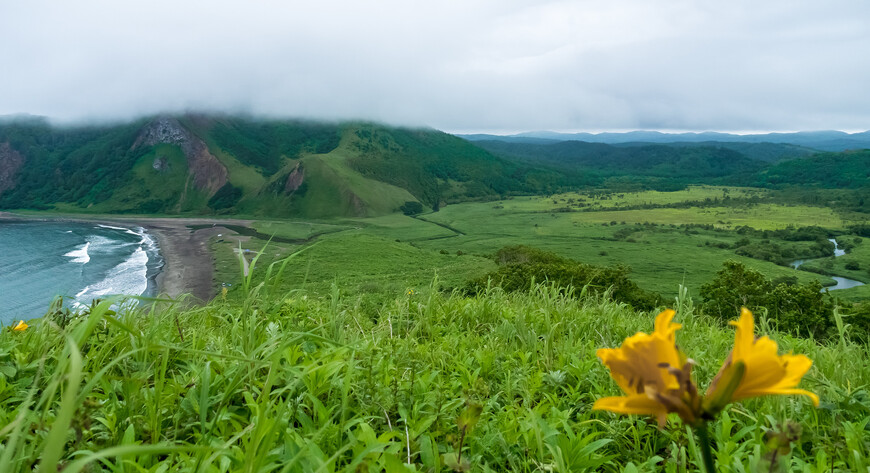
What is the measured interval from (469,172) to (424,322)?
187838mm

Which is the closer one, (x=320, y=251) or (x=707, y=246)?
(x=320, y=251)

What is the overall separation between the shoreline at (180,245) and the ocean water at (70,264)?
162 centimetres

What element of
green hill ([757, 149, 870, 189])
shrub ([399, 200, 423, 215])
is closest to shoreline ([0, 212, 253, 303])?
shrub ([399, 200, 423, 215])

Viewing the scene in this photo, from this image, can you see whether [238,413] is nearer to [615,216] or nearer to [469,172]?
[615,216]

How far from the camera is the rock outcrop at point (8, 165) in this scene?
5605 inches

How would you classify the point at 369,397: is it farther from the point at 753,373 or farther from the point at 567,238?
the point at 567,238

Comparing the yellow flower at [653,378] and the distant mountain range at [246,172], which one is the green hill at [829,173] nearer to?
the distant mountain range at [246,172]

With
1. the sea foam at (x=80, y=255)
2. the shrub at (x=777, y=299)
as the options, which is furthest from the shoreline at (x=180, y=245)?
the shrub at (x=777, y=299)

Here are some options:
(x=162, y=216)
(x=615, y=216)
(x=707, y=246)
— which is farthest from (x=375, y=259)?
(x=162, y=216)

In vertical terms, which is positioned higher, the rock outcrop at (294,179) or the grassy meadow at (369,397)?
the grassy meadow at (369,397)

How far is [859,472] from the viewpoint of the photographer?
1.69 m

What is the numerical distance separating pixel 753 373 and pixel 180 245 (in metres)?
89.8

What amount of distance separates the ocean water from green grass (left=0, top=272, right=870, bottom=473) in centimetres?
3671

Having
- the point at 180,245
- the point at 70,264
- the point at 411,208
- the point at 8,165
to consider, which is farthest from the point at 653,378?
the point at 8,165
